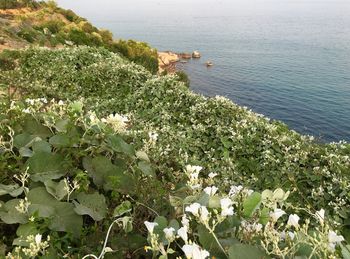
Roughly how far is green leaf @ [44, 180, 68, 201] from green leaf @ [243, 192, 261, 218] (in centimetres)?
164

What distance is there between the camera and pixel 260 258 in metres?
2.38

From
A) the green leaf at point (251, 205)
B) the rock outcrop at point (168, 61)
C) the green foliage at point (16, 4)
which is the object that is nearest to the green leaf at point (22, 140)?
the green leaf at point (251, 205)

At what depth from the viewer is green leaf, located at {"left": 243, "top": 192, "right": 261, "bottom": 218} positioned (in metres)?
2.90

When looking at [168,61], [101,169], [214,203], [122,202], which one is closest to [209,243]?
[214,203]

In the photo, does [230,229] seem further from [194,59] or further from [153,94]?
[194,59]

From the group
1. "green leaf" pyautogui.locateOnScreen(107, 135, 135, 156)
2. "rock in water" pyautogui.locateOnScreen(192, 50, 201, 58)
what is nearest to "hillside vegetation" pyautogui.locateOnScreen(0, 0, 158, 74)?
"green leaf" pyautogui.locateOnScreen(107, 135, 135, 156)

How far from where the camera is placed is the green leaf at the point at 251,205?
2901mm

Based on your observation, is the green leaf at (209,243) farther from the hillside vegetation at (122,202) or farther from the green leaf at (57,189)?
the green leaf at (57,189)

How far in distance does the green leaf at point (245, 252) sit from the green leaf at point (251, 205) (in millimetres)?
504

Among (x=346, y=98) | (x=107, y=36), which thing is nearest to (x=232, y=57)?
(x=346, y=98)

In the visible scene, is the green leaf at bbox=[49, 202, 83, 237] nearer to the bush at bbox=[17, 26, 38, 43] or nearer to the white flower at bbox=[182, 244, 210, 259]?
the white flower at bbox=[182, 244, 210, 259]

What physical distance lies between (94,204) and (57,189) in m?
0.37

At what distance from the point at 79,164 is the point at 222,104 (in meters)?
8.83

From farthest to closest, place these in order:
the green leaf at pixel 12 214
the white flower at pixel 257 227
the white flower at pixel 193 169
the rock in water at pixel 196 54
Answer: the rock in water at pixel 196 54, the white flower at pixel 193 169, the green leaf at pixel 12 214, the white flower at pixel 257 227
